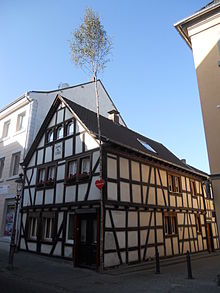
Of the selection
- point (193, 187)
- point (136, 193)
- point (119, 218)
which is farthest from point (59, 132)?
point (193, 187)

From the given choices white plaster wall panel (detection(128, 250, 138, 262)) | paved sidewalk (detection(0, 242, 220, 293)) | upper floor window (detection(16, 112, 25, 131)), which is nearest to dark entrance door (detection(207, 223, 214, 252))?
paved sidewalk (detection(0, 242, 220, 293))

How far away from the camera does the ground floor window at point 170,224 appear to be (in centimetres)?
1301

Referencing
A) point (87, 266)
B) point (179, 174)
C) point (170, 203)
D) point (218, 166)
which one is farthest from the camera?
point (179, 174)

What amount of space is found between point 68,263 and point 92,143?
5.50m

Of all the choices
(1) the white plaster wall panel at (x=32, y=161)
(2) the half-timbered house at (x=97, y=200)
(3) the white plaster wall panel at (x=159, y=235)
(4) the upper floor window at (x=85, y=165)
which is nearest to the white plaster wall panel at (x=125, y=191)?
(2) the half-timbered house at (x=97, y=200)

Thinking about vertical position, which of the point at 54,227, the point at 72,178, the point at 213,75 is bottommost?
the point at 54,227

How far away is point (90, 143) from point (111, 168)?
5.33 ft

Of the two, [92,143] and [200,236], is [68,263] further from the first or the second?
[200,236]

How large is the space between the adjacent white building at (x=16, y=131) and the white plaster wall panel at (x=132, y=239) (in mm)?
8278

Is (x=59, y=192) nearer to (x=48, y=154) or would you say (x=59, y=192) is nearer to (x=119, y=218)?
(x=48, y=154)

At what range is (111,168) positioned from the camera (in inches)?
415

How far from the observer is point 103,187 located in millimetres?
9852

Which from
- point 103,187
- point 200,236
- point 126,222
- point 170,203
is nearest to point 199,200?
point 200,236

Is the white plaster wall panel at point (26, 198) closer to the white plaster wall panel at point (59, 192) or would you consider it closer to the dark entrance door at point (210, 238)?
the white plaster wall panel at point (59, 192)
